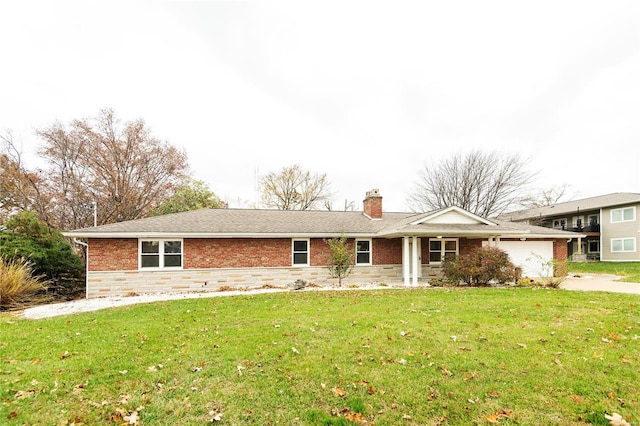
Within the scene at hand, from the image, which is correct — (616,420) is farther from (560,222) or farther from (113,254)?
(560,222)

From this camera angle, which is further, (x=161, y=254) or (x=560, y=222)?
(x=560, y=222)

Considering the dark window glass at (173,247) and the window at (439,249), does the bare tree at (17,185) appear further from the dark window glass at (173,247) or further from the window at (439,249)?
the window at (439,249)

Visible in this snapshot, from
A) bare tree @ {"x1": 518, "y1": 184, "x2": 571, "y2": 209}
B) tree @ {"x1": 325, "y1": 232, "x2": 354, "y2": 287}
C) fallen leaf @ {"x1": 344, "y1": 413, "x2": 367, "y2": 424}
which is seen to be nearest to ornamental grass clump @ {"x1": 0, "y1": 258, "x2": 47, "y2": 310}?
tree @ {"x1": 325, "y1": 232, "x2": 354, "y2": 287}

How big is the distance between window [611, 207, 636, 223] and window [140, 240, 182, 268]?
34335 millimetres

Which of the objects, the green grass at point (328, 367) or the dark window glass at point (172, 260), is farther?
the dark window glass at point (172, 260)

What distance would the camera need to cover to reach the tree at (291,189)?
122ft

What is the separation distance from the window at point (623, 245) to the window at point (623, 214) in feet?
5.43

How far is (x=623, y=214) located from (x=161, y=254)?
35.3m

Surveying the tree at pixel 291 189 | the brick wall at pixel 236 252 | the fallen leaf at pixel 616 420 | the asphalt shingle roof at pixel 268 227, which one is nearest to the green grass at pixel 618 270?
the asphalt shingle roof at pixel 268 227

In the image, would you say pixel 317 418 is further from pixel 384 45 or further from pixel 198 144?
pixel 198 144

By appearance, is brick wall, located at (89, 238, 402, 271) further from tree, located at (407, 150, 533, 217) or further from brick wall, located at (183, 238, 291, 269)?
tree, located at (407, 150, 533, 217)

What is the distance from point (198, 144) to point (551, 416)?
Result: 98.9 ft

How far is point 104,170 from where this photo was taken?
83.6 feet

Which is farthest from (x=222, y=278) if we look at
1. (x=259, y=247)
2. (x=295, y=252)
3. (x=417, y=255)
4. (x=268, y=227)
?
(x=417, y=255)
